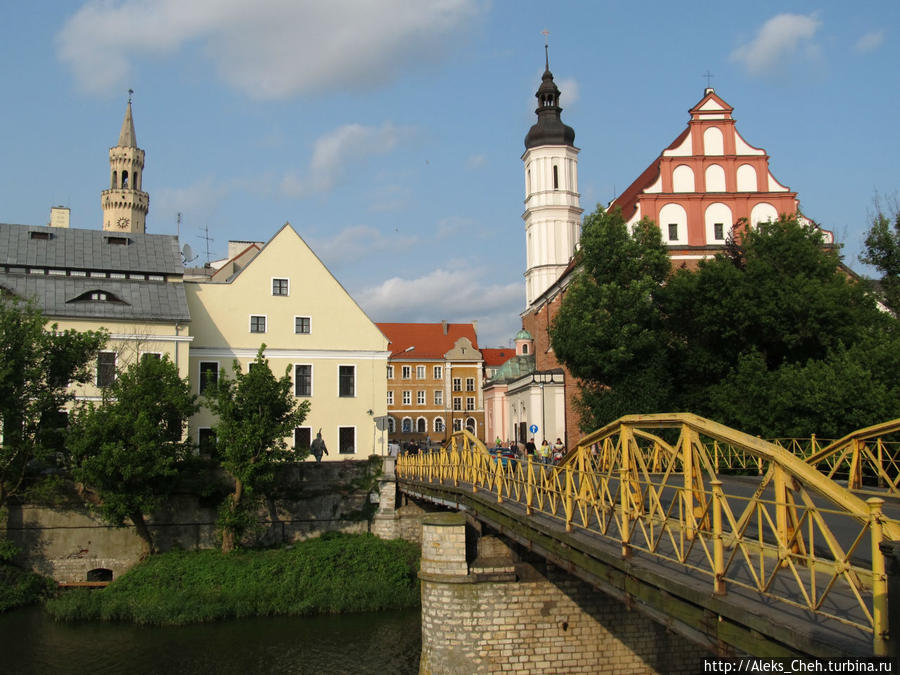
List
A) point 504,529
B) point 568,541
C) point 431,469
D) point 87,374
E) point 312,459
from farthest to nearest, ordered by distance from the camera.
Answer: point 312,459
point 87,374
point 431,469
point 504,529
point 568,541

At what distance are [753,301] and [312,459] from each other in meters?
19.3

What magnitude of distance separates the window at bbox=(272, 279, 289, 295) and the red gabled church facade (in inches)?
715

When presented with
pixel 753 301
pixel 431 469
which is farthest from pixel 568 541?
pixel 753 301

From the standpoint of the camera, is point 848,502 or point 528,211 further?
point 528,211

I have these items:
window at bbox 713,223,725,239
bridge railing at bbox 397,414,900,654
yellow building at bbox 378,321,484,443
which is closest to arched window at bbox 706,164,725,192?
window at bbox 713,223,725,239

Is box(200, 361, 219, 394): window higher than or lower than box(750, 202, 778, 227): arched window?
lower

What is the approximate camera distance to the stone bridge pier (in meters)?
16.8

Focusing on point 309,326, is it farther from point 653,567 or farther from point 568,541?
point 653,567

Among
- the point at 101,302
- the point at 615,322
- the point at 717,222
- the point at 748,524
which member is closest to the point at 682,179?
the point at 717,222

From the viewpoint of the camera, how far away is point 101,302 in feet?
107

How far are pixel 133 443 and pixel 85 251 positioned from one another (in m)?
14.1

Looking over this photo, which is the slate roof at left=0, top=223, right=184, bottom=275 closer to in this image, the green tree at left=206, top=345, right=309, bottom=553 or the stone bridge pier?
the green tree at left=206, top=345, right=309, bottom=553

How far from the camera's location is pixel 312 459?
35.1 m

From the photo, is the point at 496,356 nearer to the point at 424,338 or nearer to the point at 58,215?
the point at 424,338
